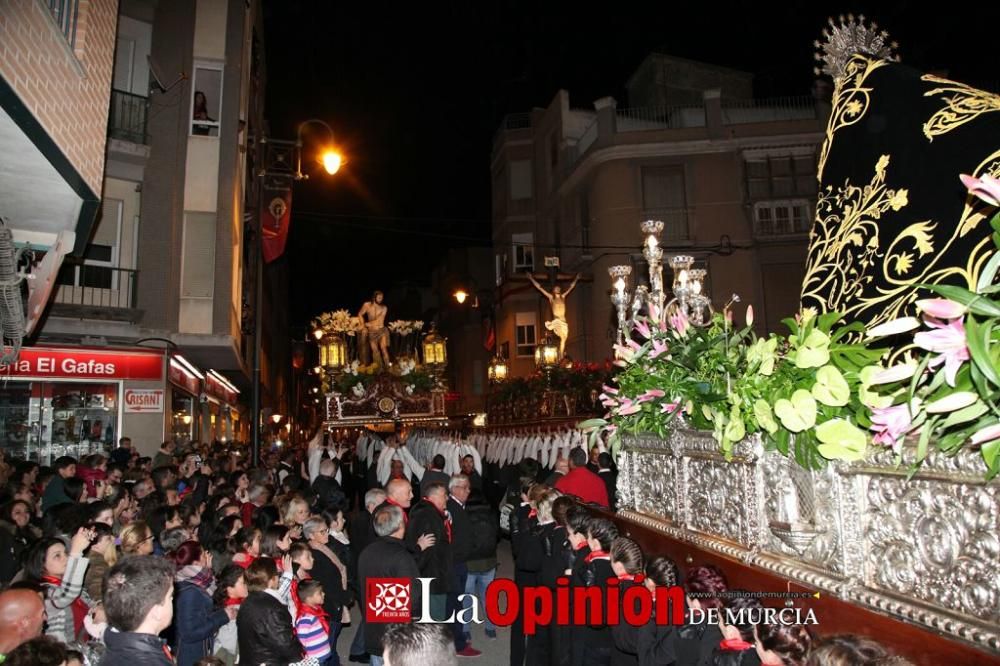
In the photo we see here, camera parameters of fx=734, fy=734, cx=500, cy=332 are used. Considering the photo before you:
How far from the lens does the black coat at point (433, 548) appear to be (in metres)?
7.00

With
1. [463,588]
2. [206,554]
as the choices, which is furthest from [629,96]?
[206,554]

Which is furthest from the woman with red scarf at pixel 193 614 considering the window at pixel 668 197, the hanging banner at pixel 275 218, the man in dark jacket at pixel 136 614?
the window at pixel 668 197

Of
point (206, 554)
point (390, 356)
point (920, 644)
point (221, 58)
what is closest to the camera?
point (920, 644)

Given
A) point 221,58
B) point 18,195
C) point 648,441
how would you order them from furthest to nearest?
point 221,58 → point 18,195 → point 648,441

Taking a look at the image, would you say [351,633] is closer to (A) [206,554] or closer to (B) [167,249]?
(A) [206,554]

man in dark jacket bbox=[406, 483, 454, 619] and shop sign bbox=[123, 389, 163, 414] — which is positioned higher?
shop sign bbox=[123, 389, 163, 414]

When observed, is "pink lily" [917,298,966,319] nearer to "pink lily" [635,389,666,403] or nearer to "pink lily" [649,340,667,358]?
"pink lily" [635,389,666,403]

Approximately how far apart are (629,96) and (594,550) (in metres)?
31.7

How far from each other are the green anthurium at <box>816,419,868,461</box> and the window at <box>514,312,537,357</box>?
31.3 m

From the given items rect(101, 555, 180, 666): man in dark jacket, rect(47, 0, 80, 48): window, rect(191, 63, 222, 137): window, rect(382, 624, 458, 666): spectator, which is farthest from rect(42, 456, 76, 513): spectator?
rect(191, 63, 222, 137): window

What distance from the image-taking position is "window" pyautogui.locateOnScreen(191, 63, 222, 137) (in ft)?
60.2

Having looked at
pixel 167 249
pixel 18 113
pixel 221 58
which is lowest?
pixel 18 113

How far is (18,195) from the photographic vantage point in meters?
7.86

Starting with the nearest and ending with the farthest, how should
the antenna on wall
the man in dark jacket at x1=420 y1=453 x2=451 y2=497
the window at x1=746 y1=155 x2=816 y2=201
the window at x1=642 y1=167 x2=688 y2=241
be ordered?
the man in dark jacket at x1=420 y1=453 x2=451 y2=497 < the antenna on wall < the window at x1=746 y1=155 x2=816 y2=201 < the window at x1=642 y1=167 x2=688 y2=241
